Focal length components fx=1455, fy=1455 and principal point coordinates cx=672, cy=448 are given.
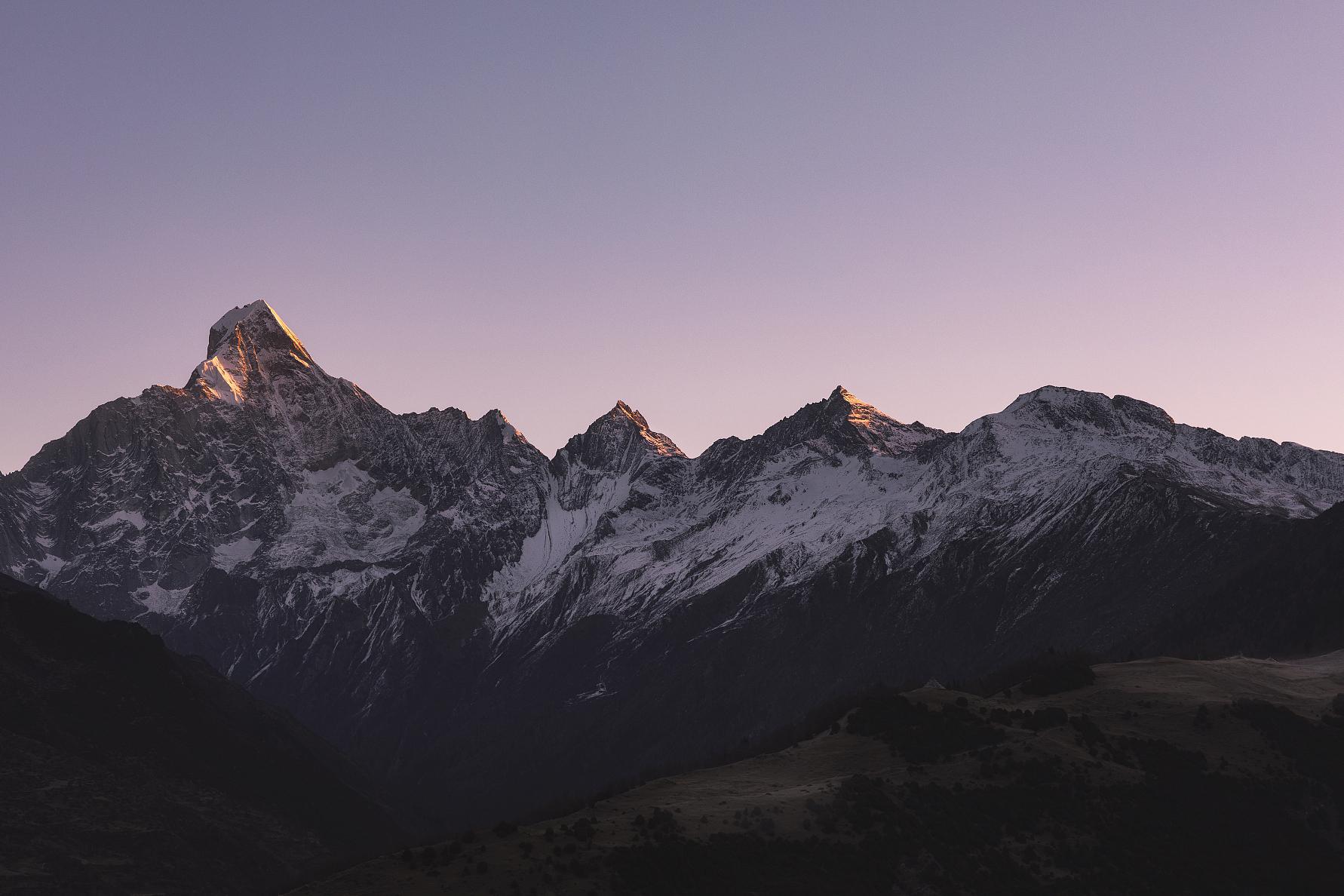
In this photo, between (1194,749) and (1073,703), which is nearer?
(1194,749)

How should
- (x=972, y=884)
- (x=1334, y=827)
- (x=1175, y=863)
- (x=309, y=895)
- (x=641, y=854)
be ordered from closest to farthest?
(x=309, y=895)
(x=641, y=854)
(x=972, y=884)
(x=1175, y=863)
(x=1334, y=827)

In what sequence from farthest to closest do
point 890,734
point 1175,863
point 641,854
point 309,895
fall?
point 890,734, point 1175,863, point 641,854, point 309,895

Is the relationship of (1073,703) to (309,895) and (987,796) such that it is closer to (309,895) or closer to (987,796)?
(987,796)

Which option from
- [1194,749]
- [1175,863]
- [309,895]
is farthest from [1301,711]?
[309,895]

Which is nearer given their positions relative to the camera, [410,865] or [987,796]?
[410,865]

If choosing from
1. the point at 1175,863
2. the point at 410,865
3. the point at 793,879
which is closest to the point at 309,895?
Result: the point at 410,865

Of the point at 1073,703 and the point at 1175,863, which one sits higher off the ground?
the point at 1073,703

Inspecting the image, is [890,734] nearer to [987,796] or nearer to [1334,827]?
[987,796]

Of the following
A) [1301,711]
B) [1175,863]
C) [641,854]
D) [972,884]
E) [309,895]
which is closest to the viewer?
[309,895]

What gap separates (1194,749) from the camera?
7077 inches

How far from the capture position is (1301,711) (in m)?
194

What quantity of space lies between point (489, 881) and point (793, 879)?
30188 mm

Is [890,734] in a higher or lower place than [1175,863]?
higher

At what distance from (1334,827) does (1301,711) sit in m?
27.3
